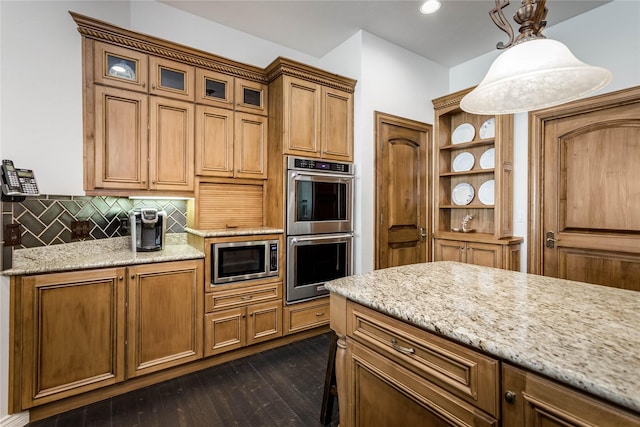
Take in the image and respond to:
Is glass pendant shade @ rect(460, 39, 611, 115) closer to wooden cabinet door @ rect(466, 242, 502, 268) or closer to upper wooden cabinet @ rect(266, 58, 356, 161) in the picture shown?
upper wooden cabinet @ rect(266, 58, 356, 161)

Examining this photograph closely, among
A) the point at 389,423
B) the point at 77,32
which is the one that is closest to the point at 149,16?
the point at 77,32

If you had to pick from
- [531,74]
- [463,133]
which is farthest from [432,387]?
[463,133]

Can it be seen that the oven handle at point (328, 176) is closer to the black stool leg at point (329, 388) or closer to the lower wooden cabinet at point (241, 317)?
the lower wooden cabinet at point (241, 317)

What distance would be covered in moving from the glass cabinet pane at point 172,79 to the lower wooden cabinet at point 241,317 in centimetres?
180

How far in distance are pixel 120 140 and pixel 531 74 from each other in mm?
2714

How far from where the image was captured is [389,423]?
3.91 ft

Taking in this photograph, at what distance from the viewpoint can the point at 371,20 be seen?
2977mm

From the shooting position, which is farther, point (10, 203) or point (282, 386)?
point (282, 386)

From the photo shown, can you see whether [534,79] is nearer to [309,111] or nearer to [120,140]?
[309,111]

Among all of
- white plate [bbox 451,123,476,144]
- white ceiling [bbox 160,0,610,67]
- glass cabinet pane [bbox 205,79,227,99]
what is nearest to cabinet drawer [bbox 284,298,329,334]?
glass cabinet pane [bbox 205,79,227,99]

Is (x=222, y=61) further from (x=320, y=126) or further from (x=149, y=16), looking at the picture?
(x=320, y=126)

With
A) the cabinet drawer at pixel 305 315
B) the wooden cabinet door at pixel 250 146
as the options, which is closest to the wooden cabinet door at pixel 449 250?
the cabinet drawer at pixel 305 315

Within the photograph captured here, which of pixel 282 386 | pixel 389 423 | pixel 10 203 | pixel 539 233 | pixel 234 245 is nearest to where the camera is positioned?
pixel 389 423

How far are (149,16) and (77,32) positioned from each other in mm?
620
